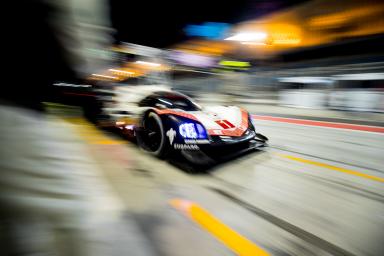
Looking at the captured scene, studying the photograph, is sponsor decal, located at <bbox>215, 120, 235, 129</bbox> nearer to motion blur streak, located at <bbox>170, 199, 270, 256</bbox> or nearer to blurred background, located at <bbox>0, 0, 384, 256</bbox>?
blurred background, located at <bbox>0, 0, 384, 256</bbox>

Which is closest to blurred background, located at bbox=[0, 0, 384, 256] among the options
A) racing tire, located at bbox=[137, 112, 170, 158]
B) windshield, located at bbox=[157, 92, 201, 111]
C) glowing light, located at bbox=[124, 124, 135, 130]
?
racing tire, located at bbox=[137, 112, 170, 158]

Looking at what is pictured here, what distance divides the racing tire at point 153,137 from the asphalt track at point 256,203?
0.16m

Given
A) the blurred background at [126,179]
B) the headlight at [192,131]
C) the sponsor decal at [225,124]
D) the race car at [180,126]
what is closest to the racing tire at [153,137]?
the race car at [180,126]

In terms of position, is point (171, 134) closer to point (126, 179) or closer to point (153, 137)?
point (153, 137)

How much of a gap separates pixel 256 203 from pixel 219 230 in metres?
0.56

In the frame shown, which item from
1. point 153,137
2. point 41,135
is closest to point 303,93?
point 153,137

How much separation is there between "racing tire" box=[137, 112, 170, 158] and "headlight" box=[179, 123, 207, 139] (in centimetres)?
31

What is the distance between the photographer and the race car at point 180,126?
302 cm

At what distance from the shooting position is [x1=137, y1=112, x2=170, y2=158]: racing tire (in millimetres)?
3268

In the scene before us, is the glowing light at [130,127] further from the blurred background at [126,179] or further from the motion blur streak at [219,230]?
the motion blur streak at [219,230]

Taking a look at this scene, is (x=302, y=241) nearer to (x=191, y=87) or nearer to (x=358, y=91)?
(x=358, y=91)

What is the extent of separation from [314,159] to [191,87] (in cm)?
1776

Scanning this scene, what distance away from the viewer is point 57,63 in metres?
0.79

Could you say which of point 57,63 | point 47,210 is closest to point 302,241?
point 47,210
